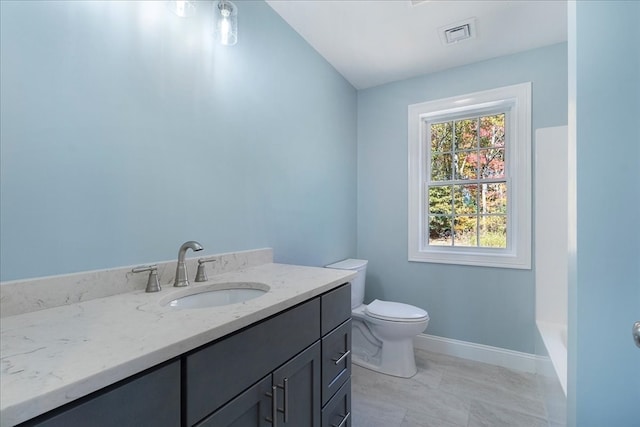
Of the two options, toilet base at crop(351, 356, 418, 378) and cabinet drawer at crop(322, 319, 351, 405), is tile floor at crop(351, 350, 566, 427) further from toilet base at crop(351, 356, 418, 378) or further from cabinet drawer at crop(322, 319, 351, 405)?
cabinet drawer at crop(322, 319, 351, 405)

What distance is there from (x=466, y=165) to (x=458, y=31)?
3.51 feet

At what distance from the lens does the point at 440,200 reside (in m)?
2.71

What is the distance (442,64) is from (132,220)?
2.56 meters

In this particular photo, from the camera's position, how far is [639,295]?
0.89 metres

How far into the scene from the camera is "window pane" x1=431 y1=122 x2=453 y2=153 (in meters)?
2.70

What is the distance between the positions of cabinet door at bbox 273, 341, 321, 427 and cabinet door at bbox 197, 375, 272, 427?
43 mm

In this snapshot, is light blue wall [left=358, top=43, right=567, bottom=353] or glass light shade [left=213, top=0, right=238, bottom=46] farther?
light blue wall [left=358, top=43, right=567, bottom=353]

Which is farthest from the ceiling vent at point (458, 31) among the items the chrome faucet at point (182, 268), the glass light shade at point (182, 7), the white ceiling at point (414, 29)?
the chrome faucet at point (182, 268)

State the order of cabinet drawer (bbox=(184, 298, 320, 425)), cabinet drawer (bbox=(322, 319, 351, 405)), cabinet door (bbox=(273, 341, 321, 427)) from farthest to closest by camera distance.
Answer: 1. cabinet drawer (bbox=(322, 319, 351, 405))
2. cabinet door (bbox=(273, 341, 321, 427))
3. cabinet drawer (bbox=(184, 298, 320, 425))

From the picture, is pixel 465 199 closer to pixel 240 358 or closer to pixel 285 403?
pixel 285 403

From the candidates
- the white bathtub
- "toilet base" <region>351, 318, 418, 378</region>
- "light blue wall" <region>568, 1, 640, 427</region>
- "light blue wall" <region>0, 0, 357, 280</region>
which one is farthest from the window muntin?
"light blue wall" <region>568, 1, 640, 427</region>

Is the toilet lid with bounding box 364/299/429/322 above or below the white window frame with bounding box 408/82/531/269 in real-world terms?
below

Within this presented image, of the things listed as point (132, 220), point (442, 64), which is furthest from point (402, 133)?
point (132, 220)

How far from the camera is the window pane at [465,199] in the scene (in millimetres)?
2580
